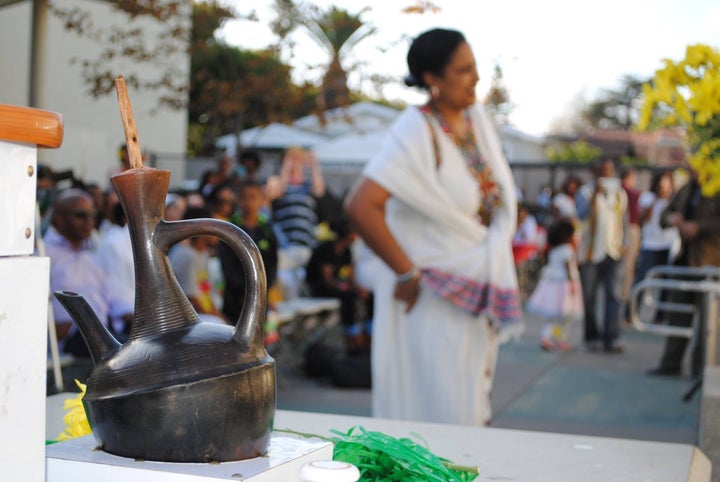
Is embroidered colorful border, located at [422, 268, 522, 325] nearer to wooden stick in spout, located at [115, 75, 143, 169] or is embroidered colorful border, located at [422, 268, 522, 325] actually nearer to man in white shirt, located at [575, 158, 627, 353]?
wooden stick in spout, located at [115, 75, 143, 169]

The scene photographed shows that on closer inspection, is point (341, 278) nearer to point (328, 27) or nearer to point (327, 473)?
point (328, 27)

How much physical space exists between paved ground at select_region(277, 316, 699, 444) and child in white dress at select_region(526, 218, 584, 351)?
48cm

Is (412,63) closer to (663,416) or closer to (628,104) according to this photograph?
(663,416)

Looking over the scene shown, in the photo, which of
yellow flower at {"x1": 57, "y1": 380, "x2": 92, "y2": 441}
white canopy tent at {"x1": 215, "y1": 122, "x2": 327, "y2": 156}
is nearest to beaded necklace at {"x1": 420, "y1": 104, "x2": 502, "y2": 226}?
yellow flower at {"x1": 57, "y1": 380, "x2": 92, "y2": 441}

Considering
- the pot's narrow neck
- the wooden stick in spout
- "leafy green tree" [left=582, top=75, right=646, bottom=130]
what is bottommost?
the pot's narrow neck

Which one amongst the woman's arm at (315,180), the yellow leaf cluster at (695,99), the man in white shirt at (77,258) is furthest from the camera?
the woman's arm at (315,180)

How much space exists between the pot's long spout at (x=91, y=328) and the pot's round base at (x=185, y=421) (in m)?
0.10

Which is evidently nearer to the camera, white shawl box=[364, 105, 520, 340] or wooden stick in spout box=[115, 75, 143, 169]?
wooden stick in spout box=[115, 75, 143, 169]

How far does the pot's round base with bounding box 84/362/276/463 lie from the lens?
1381 millimetres

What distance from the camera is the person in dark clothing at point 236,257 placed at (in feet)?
23.2

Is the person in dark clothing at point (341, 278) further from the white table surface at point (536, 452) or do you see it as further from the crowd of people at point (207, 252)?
the white table surface at point (536, 452)

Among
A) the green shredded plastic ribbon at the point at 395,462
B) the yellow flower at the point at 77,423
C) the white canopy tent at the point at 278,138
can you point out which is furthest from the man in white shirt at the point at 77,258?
the white canopy tent at the point at 278,138

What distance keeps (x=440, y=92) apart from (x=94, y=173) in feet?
38.2

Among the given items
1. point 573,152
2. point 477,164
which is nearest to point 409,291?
point 477,164
